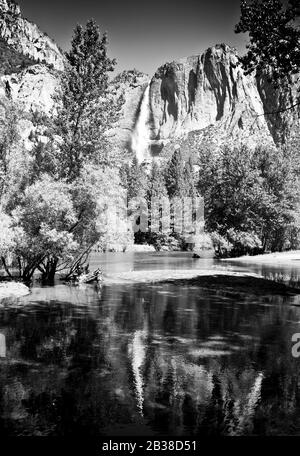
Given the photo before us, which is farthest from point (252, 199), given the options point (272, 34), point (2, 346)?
point (2, 346)

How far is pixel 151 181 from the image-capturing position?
114812 millimetres

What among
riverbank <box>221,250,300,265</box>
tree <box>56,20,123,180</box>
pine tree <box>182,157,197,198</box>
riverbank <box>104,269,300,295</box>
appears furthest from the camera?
pine tree <box>182,157,197,198</box>

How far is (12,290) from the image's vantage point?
25844 millimetres

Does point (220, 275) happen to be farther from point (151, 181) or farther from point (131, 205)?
point (151, 181)

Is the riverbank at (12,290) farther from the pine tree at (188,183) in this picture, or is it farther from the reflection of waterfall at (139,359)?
the pine tree at (188,183)

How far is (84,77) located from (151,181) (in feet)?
254

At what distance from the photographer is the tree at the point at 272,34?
19.8 m

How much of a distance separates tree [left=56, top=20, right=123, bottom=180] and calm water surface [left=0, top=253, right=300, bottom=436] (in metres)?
18.7

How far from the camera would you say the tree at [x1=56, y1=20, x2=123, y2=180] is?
3678 cm

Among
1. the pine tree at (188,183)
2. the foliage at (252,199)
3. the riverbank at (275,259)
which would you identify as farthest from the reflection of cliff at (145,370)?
the pine tree at (188,183)

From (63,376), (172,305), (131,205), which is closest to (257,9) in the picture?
(172,305)
